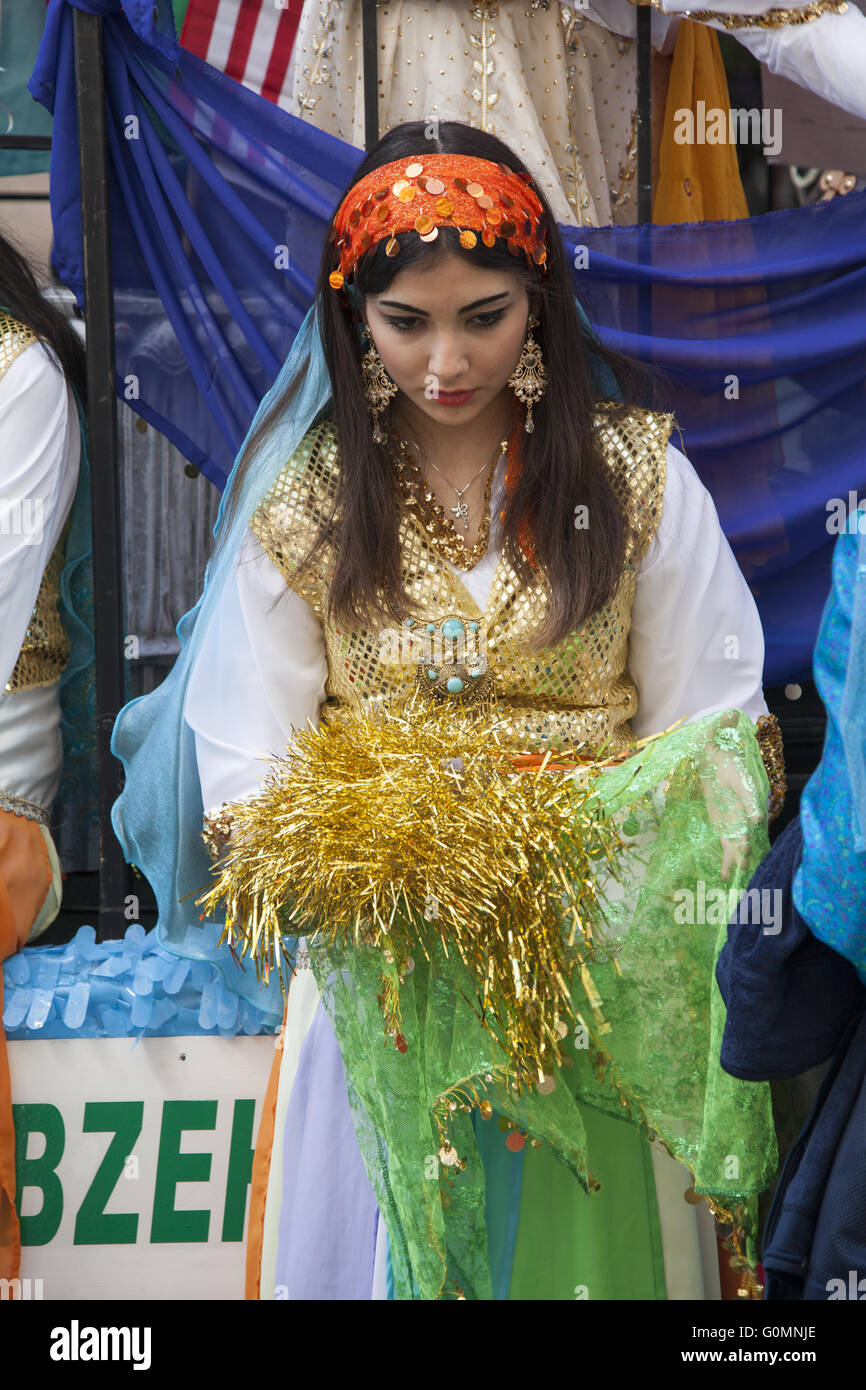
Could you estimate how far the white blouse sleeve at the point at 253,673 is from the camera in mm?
2309

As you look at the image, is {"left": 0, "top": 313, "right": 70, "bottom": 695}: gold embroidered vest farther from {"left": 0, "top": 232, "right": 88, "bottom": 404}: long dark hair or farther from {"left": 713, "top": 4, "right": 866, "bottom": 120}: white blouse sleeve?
{"left": 713, "top": 4, "right": 866, "bottom": 120}: white blouse sleeve

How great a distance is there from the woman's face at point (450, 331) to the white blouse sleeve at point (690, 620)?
14.0 inches

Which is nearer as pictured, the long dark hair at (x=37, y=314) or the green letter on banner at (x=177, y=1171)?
the green letter on banner at (x=177, y=1171)

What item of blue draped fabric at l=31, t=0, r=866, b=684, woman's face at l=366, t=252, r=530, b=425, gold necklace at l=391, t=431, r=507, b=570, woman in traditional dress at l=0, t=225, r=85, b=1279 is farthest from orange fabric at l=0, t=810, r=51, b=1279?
woman's face at l=366, t=252, r=530, b=425

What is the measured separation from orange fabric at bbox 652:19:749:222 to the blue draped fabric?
0.40 m

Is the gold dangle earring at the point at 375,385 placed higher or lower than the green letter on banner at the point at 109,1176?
higher

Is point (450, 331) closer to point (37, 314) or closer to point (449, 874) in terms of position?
point (449, 874)

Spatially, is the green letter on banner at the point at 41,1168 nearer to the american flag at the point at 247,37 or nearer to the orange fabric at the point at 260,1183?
the orange fabric at the point at 260,1183

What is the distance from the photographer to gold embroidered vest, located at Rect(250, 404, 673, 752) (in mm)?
2307

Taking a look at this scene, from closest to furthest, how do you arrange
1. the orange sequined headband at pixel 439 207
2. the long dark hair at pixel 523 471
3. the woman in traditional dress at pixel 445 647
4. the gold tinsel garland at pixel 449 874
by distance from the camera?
1. the gold tinsel garland at pixel 449 874
2. the woman in traditional dress at pixel 445 647
3. the orange sequined headband at pixel 439 207
4. the long dark hair at pixel 523 471

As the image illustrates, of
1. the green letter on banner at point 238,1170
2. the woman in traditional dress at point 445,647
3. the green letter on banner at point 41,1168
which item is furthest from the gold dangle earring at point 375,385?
the green letter on banner at point 41,1168

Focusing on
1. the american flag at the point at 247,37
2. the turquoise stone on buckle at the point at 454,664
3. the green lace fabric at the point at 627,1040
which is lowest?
the green lace fabric at the point at 627,1040

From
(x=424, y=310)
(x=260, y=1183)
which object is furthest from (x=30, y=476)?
(x=260, y=1183)
